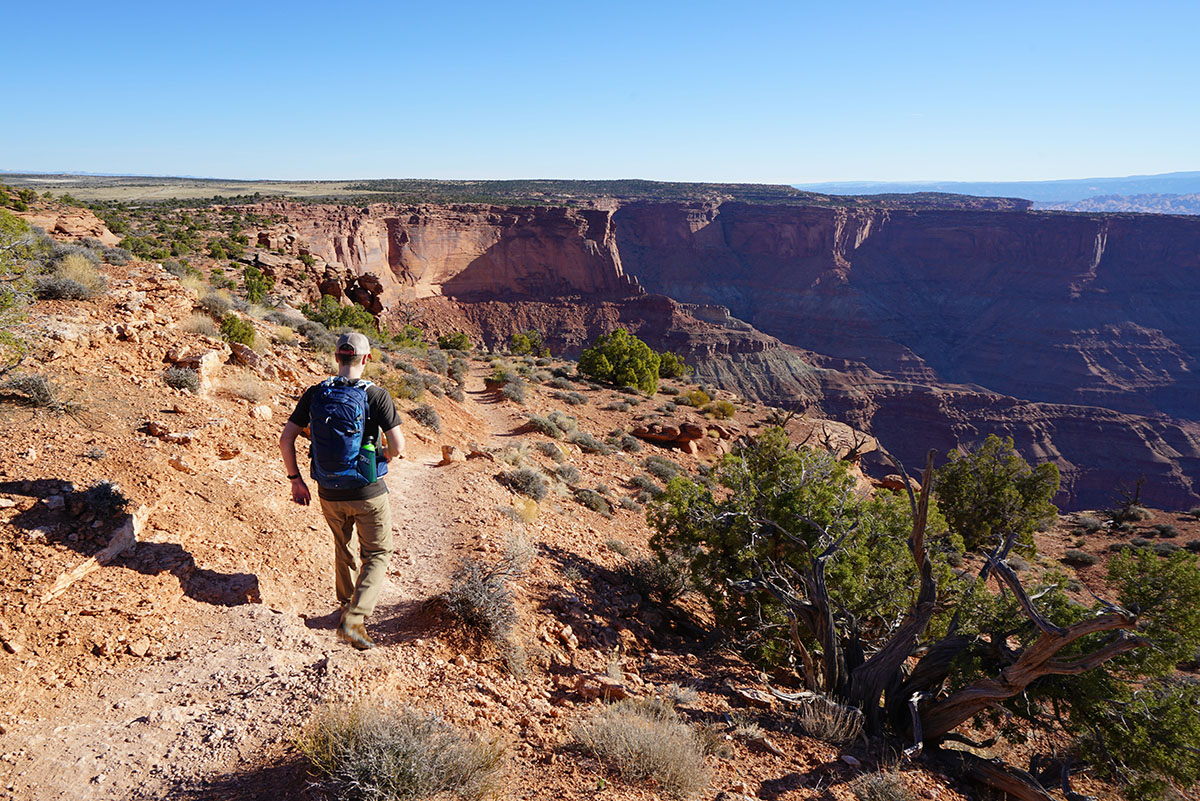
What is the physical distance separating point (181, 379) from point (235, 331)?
3.10m

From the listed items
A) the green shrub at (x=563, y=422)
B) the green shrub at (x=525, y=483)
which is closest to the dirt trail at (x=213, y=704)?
the green shrub at (x=525, y=483)

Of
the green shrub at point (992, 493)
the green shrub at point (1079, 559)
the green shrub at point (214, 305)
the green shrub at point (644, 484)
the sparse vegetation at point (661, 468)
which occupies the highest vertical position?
the green shrub at point (214, 305)

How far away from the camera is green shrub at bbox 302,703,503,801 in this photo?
125 inches

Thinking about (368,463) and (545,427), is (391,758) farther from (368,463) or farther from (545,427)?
(545,427)

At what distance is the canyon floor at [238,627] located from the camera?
3.54 metres

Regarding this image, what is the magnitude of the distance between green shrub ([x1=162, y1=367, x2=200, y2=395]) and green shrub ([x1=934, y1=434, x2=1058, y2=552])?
1887 centimetres

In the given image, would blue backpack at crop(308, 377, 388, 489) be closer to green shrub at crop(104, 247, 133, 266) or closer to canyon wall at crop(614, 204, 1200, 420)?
green shrub at crop(104, 247, 133, 266)

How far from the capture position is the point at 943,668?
6.32 metres

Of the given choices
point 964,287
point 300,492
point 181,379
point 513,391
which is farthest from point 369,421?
point 964,287

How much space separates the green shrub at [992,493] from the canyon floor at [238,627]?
12429mm

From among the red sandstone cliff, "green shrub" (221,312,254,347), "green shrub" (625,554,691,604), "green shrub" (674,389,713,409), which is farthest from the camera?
the red sandstone cliff

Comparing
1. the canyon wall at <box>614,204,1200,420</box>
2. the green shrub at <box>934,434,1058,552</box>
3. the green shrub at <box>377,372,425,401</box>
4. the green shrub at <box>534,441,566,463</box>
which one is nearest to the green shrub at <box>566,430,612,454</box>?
the green shrub at <box>534,441,566,463</box>

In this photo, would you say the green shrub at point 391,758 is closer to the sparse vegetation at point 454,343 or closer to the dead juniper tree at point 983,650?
the dead juniper tree at point 983,650

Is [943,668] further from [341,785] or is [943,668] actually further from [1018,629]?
[341,785]
